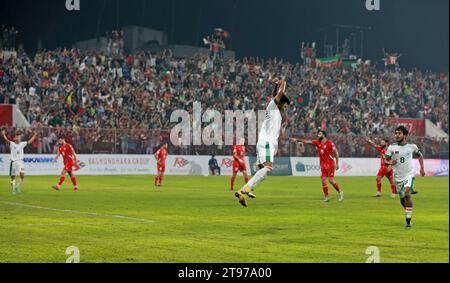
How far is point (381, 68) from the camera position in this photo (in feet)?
204

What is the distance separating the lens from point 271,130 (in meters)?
11.8

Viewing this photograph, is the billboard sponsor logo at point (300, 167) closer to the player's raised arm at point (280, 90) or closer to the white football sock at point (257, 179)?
the white football sock at point (257, 179)

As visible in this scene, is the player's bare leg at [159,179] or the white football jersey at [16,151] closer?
the white football jersey at [16,151]

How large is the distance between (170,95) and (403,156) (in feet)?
106

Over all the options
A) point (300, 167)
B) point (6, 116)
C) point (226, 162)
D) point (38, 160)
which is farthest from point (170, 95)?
point (6, 116)

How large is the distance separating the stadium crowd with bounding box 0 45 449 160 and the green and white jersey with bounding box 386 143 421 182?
2244 cm

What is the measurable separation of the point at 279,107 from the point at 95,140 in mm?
34318

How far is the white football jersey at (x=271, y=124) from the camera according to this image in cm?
1113

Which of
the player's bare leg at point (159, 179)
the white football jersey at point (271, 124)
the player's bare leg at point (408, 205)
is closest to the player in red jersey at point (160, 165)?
the player's bare leg at point (159, 179)

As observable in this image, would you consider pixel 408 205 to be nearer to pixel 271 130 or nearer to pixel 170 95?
pixel 271 130

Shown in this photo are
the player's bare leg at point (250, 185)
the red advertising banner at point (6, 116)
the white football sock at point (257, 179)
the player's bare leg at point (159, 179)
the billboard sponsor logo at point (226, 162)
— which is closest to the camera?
the player's bare leg at point (250, 185)

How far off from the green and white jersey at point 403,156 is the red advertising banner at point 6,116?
27912 millimetres

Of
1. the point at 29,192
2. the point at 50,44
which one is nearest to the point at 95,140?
the point at 50,44
